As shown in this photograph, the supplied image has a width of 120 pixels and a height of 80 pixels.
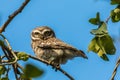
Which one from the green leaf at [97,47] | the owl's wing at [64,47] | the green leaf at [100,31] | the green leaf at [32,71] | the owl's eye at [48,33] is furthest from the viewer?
the owl's eye at [48,33]

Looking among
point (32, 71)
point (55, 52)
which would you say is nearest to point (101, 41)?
point (32, 71)

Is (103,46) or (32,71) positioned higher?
(32,71)

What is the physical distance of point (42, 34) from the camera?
25.3 feet

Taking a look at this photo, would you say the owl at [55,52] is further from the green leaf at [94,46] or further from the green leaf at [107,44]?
the green leaf at [107,44]

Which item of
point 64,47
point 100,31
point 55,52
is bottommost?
point 55,52

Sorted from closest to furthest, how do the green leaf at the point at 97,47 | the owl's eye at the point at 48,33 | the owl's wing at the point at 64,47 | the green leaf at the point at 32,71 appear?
the green leaf at the point at 32,71 < the green leaf at the point at 97,47 < the owl's wing at the point at 64,47 < the owl's eye at the point at 48,33

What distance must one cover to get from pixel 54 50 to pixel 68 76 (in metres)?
3.70

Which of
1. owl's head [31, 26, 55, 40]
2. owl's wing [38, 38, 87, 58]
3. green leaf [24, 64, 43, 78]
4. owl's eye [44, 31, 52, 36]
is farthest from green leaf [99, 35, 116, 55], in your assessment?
owl's eye [44, 31, 52, 36]

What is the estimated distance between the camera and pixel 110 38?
1889mm

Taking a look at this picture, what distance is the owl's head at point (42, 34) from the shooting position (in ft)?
24.6

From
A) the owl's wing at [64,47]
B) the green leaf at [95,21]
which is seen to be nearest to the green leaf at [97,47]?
the green leaf at [95,21]

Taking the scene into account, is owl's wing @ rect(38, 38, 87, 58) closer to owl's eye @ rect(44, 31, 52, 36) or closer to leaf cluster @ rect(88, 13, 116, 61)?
owl's eye @ rect(44, 31, 52, 36)

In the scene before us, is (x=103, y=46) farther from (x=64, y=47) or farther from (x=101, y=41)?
(x=64, y=47)

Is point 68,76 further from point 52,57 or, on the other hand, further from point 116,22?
point 52,57
